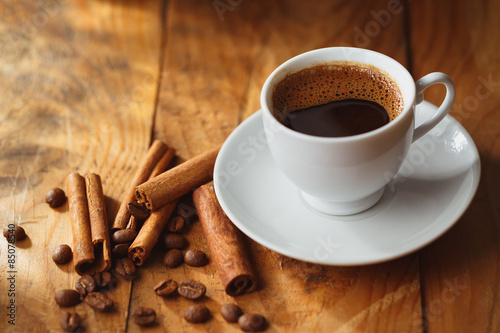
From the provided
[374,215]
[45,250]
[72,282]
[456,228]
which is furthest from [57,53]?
[456,228]

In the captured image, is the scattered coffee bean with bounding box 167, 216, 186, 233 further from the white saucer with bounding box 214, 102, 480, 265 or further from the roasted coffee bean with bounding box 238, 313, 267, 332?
the roasted coffee bean with bounding box 238, 313, 267, 332

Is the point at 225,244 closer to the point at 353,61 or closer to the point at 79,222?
the point at 79,222

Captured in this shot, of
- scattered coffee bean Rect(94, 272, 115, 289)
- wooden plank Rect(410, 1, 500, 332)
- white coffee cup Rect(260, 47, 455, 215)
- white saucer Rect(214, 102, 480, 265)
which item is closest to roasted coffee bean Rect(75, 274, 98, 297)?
scattered coffee bean Rect(94, 272, 115, 289)

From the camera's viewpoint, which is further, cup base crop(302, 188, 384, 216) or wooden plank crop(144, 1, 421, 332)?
cup base crop(302, 188, 384, 216)

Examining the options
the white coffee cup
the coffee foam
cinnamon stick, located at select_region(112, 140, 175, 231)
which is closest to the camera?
the white coffee cup

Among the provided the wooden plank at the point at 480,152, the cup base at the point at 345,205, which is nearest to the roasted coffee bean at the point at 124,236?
the cup base at the point at 345,205
